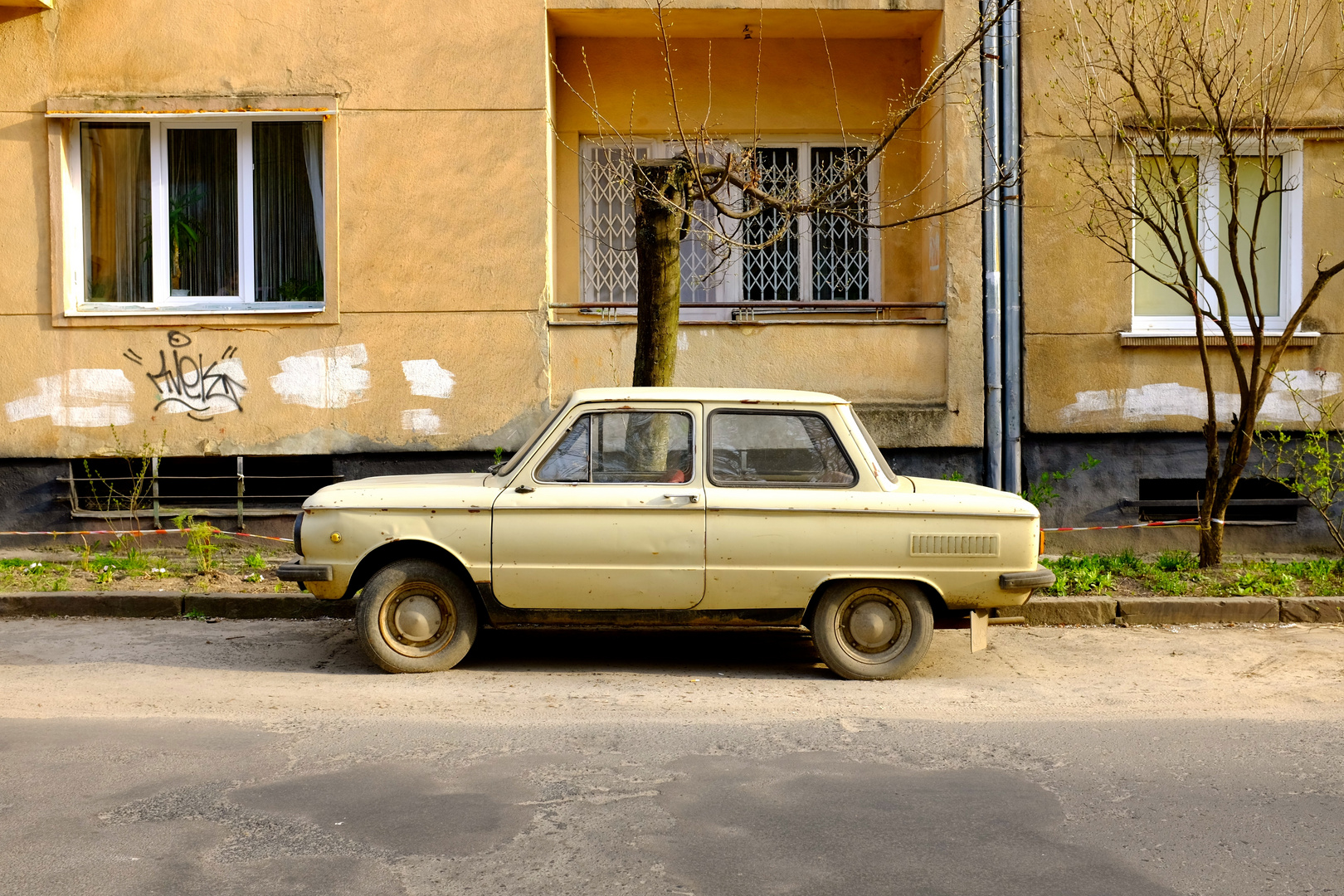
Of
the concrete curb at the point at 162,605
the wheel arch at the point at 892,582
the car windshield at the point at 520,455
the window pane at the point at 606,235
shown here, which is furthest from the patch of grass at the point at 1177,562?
the concrete curb at the point at 162,605

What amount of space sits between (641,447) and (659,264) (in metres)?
2.30

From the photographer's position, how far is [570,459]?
6.45 m

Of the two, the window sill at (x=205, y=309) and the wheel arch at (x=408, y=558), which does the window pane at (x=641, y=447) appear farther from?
the window sill at (x=205, y=309)

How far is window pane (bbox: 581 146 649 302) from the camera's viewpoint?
36.9ft

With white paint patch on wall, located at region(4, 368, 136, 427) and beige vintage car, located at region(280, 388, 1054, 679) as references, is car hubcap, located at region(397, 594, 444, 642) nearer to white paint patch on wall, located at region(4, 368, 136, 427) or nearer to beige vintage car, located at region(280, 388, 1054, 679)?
beige vintage car, located at region(280, 388, 1054, 679)

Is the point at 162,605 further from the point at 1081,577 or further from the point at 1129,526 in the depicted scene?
the point at 1129,526

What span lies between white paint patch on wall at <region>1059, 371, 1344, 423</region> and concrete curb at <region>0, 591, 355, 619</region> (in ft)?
21.2

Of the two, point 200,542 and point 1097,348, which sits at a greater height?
point 1097,348

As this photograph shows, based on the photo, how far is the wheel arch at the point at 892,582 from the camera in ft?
20.8

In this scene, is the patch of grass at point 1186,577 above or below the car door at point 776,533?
below

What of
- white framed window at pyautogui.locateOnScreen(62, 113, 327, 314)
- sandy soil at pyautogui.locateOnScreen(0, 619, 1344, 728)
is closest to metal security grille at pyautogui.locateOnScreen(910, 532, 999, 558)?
sandy soil at pyautogui.locateOnScreen(0, 619, 1344, 728)

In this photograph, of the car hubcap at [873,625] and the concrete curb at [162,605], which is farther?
the concrete curb at [162,605]

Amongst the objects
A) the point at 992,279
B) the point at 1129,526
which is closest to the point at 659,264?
the point at 992,279

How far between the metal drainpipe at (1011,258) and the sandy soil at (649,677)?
286 cm
